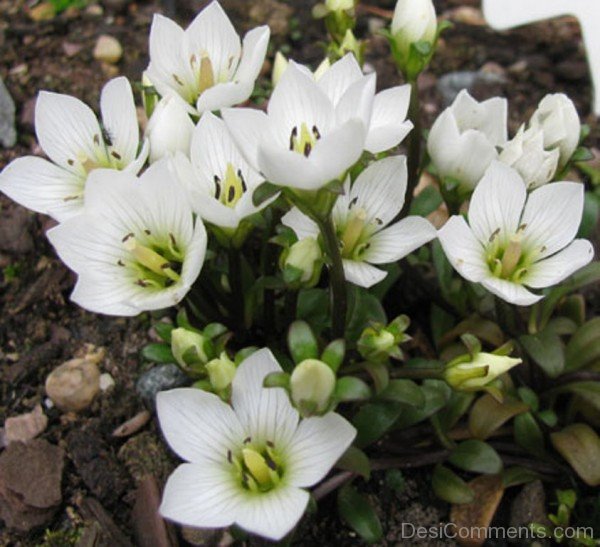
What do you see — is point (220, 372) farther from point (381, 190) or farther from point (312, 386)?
point (381, 190)

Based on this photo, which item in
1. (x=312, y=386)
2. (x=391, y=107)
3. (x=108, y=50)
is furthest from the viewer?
(x=108, y=50)

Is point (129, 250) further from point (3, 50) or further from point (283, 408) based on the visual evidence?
point (3, 50)

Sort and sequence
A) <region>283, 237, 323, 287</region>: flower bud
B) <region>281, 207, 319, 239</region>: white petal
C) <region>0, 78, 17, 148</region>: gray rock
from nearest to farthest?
<region>283, 237, 323, 287</region>: flower bud → <region>281, 207, 319, 239</region>: white petal → <region>0, 78, 17, 148</region>: gray rock

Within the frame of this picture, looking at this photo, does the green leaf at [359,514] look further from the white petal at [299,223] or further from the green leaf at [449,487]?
the white petal at [299,223]

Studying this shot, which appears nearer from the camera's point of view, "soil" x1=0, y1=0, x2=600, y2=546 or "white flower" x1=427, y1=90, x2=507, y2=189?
"white flower" x1=427, y1=90, x2=507, y2=189

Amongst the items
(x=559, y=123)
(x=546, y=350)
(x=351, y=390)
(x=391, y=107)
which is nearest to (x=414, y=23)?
(x=391, y=107)

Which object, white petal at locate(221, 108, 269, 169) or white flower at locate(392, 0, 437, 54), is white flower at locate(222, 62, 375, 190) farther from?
white flower at locate(392, 0, 437, 54)

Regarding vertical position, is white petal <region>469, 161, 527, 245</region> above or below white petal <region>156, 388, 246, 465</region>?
above

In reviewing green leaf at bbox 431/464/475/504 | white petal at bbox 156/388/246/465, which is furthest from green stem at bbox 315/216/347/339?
green leaf at bbox 431/464/475/504
